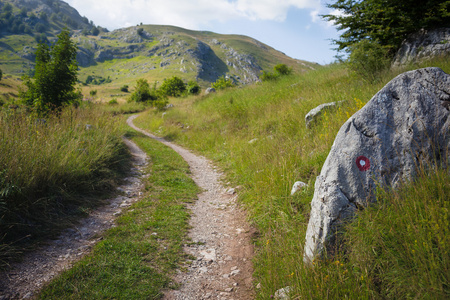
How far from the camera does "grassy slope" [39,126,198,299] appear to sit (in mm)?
2824

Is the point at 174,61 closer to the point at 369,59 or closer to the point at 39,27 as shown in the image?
the point at 39,27

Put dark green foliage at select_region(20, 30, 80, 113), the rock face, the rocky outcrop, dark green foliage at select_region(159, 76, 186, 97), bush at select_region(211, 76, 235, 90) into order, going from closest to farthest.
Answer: the rock face < the rocky outcrop < dark green foliage at select_region(20, 30, 80, 113) < bush at select_region(211, 76, 235, 90) < dark green foliage at select_region(159, 76, 186, 97)

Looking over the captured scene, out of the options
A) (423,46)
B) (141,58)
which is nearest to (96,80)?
(141,58)

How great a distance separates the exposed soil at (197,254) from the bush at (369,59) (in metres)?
7.08

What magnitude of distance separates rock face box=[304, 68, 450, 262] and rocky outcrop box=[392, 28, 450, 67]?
6602mm

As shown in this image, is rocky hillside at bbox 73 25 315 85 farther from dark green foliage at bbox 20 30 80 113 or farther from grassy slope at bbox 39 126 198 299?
grassy slope at bbox 39 126 198 299

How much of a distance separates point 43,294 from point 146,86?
3869 centimetres

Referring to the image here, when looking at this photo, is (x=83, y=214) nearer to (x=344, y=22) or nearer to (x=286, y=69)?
(x=344, y=22)

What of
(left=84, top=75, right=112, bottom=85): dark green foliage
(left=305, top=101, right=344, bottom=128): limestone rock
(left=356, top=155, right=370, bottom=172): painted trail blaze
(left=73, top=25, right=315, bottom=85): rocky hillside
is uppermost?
(left=73, top=25, right=315, bottom=85): rocky hillside

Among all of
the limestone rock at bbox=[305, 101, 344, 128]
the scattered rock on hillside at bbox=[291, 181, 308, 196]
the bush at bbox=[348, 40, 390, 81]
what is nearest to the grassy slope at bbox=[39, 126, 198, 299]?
the scattered rock on hillside at bbox=[291, 181, 308, 196]

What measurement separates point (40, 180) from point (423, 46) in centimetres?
1185

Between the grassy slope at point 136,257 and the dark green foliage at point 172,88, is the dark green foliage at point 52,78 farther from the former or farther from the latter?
the dark green foliage at point 172,88

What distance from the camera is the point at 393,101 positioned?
290cm

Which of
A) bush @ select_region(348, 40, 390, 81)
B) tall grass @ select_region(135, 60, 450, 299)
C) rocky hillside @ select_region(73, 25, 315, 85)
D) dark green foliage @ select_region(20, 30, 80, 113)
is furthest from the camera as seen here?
rocky hillside @ select_region(73, 25, 315, 85)
